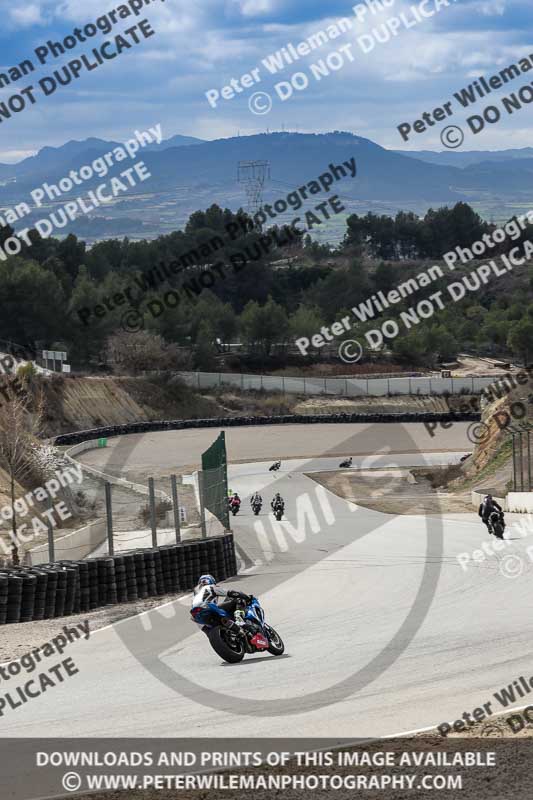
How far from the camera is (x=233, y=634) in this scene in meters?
11.6

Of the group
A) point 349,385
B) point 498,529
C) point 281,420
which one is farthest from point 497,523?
point 349,385

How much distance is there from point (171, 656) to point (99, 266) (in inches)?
4691

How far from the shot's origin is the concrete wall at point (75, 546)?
18.0 m

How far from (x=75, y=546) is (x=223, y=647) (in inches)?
309

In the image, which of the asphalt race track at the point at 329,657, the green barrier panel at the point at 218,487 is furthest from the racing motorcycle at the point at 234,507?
the green barrier panel at the point at 218,487

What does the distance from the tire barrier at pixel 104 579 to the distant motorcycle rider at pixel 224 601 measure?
4.15 meters

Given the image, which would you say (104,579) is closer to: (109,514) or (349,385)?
(109,514)

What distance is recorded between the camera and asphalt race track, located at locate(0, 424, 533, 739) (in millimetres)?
9156

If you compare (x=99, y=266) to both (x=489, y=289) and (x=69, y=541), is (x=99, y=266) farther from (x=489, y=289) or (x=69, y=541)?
(x=69, y=541)

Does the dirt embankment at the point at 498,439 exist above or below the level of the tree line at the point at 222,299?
below

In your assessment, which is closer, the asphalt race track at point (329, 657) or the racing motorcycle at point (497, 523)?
the asphalt race track at point (329, 657)

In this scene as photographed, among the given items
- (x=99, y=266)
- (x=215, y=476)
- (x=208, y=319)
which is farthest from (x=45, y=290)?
(x=215, y=476)

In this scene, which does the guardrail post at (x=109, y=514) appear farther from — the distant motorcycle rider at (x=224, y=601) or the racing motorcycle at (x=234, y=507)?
the racing motorcycle at (x=234, y=507)

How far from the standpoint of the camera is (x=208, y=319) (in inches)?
4264
